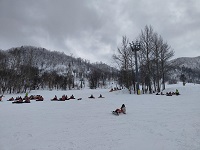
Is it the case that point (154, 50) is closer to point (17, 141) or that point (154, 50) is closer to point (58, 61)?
point (17, 141)

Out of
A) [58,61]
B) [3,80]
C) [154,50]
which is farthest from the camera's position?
[58,61]

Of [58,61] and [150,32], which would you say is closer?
[150,32]

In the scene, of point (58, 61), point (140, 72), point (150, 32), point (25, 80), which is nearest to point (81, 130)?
point (140, 72)

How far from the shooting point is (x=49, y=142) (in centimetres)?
507

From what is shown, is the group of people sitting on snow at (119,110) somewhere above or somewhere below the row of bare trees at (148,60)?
below

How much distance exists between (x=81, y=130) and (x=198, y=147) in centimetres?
422

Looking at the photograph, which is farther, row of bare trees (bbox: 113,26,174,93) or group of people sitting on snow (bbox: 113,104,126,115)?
row of bare trees (bbox: 113,26,174,93)

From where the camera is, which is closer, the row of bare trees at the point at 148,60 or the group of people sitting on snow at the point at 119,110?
the group of people sitting on snow at the point at 119,110

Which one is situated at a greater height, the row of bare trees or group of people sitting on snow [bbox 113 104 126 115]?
the row of bare trees

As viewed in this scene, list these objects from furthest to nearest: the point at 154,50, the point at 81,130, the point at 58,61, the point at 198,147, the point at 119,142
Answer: the point at 58,61 → the point at 154,50 → the point at 81,130 → the point at 119,142 → the point at 198,147

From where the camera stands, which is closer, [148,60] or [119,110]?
[119,110]

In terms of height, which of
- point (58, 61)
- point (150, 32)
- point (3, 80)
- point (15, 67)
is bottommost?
point (3, 80)

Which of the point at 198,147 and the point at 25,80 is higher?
the point at 25,80

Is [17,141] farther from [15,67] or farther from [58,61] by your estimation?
[58,61]
